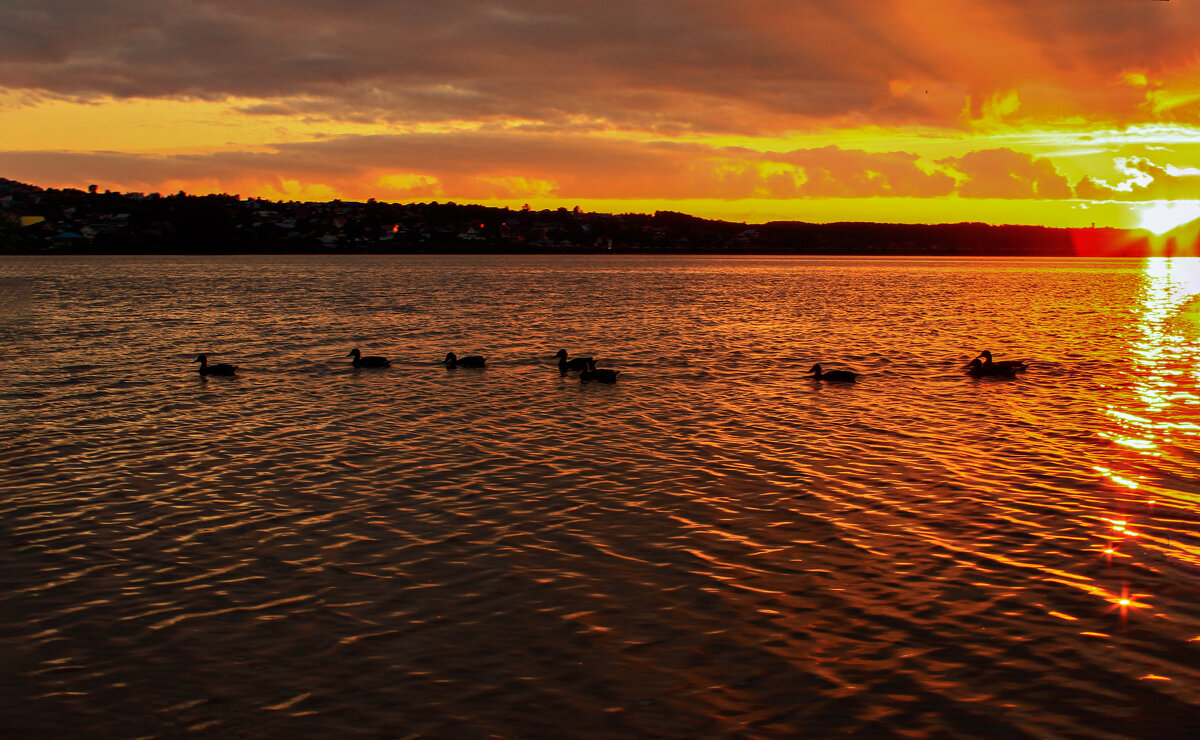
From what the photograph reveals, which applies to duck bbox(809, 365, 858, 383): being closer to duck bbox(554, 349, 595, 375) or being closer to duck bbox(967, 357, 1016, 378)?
duck bbox(967, 357, 1016, 378)

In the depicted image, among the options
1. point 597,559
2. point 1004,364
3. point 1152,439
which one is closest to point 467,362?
point 1004,364

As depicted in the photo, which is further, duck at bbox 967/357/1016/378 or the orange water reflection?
duck at bbox 967/357/1016/378

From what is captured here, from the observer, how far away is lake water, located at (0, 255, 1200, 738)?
26.7 feet

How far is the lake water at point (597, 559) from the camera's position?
8.15m

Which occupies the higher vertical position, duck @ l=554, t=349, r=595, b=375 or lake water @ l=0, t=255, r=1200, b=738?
duck @ l=554, t=349, r=595, b=375

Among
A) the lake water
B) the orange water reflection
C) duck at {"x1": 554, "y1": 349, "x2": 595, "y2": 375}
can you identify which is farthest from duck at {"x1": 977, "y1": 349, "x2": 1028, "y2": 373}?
duck at {"x1": 554, "y1": 349, "x2": 595, "y2": 375}

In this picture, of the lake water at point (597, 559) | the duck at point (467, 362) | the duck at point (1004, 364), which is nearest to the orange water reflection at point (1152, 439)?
the lake water at point (597, 559)

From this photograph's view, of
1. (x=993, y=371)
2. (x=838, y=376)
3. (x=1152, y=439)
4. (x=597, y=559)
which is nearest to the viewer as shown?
(x=597, y=559)

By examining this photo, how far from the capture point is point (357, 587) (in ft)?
35.3

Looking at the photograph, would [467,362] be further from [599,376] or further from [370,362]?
[599,376]

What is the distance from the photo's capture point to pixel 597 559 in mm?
11742

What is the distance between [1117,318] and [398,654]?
66136mm

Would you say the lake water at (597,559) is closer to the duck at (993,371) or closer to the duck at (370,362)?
the duck at (993,371)

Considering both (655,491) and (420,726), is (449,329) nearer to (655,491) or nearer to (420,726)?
(655,491)
